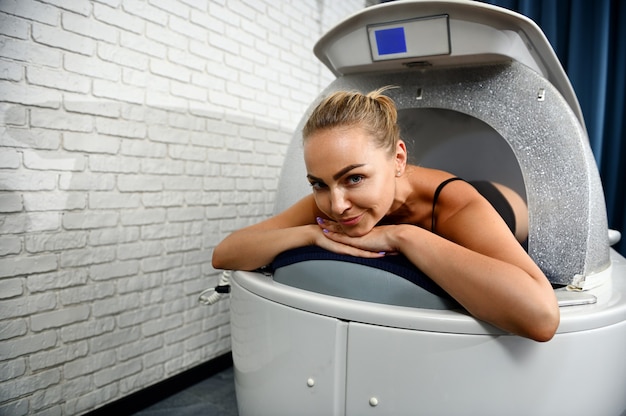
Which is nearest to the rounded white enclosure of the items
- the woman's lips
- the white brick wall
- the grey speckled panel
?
the grey speckled panel

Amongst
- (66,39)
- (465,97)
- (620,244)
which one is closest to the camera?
(465,97)

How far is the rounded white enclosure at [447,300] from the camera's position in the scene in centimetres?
70

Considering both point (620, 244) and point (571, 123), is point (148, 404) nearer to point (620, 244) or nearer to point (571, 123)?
point (571, 123)

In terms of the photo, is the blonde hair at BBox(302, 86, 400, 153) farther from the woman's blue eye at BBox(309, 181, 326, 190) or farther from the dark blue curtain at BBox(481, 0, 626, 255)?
the dark blue curtain at BBox(481, 0, 626, 255)

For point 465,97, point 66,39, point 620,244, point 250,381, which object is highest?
point 66,39

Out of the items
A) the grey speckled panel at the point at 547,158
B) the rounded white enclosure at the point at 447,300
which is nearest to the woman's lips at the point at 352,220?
the rounded white enclosure at the point at 447,300

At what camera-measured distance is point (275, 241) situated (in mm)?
965

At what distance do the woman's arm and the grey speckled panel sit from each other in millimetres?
404

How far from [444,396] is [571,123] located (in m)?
0.67

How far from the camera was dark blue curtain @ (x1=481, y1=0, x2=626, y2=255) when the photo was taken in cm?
184

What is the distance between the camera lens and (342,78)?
1.26m

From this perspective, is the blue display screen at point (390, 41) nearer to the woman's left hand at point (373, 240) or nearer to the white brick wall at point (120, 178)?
the woman's left hand at point (373, 240)

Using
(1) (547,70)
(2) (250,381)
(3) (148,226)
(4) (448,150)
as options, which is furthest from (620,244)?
(3) (148,226)

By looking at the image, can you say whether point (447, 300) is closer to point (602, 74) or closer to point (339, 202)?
point (339, 202)
